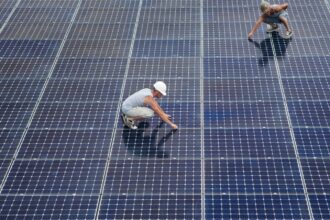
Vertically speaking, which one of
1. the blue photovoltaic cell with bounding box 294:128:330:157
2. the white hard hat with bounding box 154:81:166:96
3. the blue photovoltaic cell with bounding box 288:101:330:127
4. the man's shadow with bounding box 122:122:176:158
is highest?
the white hard hat with bounding box 154:81:166:96

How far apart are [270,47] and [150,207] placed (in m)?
7.53

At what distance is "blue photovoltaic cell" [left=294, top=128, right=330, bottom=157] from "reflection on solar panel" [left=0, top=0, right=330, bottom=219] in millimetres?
42

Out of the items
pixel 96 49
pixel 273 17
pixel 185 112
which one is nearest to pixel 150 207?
pixel 185 112

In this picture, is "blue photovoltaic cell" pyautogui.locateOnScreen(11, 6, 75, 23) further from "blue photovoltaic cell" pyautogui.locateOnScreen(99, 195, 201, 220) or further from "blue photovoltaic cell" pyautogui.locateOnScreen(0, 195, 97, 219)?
"blue photovoltaic cell" pyautogui.locateOnScreen(99, 195, 201, 220)

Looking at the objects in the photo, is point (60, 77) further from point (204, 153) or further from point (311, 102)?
point (311, 102)

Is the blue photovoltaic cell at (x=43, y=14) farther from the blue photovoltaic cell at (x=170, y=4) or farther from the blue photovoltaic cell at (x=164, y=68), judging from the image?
the blue photovoltaic cell at (x=164, y=68)

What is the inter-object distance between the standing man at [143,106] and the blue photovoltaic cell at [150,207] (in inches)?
87.5

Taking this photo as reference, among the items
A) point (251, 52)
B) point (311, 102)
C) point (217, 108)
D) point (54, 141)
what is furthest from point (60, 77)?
point (311, 102)

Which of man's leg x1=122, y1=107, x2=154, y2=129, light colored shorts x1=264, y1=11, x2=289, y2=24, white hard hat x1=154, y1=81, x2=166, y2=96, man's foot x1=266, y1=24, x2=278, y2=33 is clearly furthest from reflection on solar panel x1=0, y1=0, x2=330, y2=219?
white hard hat x1=154, y1=81, x2=166, y2=96

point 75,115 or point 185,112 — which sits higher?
point 185,112

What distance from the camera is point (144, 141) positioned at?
11266mm

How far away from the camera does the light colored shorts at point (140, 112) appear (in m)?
11.2

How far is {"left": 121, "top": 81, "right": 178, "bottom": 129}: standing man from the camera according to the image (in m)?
10.9

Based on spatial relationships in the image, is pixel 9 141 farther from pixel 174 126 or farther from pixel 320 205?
pixel 320 205
